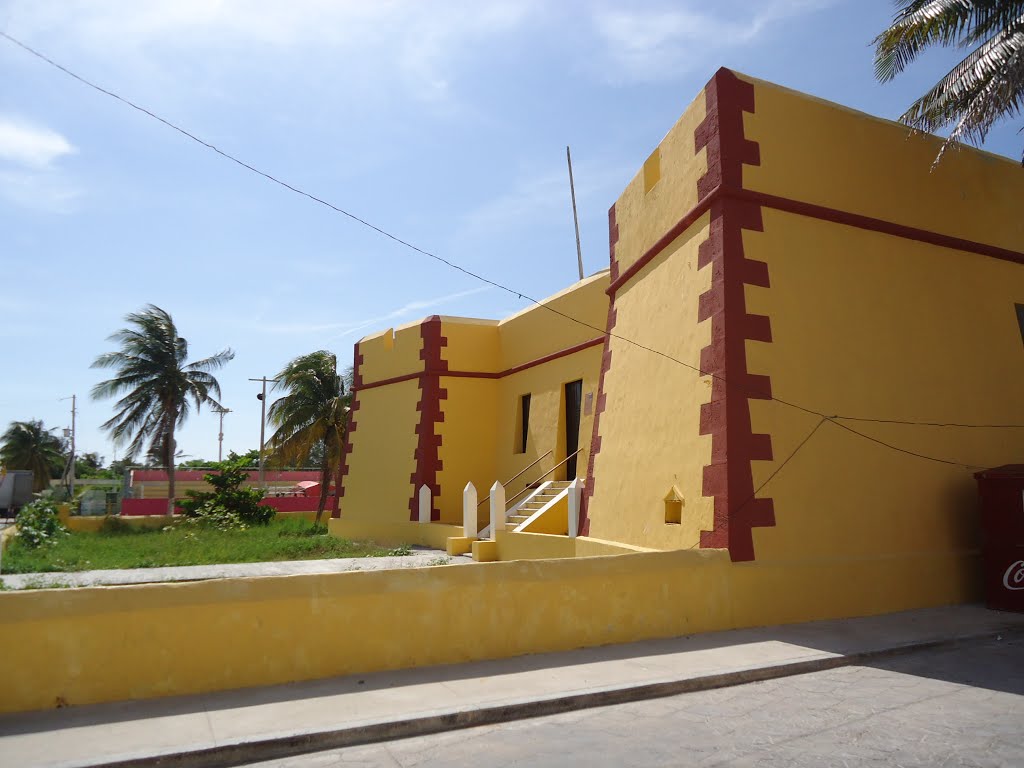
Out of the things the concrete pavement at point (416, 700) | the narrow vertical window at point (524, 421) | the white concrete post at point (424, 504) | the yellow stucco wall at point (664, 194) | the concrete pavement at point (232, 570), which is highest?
the yellow stucco wall at point (664, 194)

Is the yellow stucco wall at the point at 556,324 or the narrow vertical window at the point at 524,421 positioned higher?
the yellow stucco wall at the point at 556,324

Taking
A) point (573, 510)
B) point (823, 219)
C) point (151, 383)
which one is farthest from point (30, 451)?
point (823, 219)

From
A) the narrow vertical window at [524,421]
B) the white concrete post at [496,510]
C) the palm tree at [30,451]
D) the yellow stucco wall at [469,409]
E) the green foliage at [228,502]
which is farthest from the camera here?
the palm tree at [30,451]

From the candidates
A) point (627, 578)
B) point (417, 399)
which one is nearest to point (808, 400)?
point (627, 578)

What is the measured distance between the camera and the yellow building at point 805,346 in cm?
843

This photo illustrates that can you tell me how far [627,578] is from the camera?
708cm

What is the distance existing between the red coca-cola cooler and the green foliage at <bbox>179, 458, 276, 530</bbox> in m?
20.8

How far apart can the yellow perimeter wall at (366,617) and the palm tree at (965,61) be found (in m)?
6.00

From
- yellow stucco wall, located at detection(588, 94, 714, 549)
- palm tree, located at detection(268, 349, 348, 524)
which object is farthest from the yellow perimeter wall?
palm tree, located at detection(268, 349, 348, 524)

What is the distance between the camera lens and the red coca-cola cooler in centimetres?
831

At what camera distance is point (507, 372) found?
19.5m

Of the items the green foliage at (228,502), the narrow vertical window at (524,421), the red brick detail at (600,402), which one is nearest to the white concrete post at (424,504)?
the narrow vertical window at (524,421)

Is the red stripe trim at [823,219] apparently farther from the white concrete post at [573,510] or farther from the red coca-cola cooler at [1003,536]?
the white concrete post at [573,510]

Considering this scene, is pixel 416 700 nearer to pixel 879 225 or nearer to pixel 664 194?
pixel 664 194
